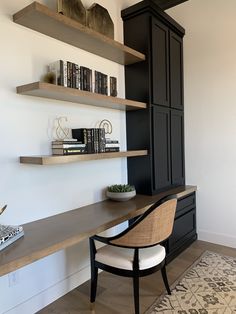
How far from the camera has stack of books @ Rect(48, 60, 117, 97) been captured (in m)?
1.88

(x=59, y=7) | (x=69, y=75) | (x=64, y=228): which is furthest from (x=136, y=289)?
(x=59, y=7)

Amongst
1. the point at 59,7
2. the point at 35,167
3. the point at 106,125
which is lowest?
the point at 35,167

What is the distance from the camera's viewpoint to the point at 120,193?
2379mm

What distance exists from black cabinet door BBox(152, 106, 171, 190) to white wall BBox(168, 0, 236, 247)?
0.54 meters

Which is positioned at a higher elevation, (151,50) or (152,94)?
(151,50)

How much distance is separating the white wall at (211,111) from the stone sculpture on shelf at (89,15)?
1.34m

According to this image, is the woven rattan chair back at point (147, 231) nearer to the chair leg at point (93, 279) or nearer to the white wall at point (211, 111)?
the chair leg at point (93, 279)

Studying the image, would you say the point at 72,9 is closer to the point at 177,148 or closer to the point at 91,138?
the point at 91,138

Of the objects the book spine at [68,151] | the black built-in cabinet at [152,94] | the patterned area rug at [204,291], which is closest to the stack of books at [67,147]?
the book spine at [68,151]

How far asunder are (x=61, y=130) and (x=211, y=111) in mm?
1919

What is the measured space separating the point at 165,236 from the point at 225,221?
1473 mm

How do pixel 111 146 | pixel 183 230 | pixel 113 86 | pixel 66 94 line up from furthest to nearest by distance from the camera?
pixel 183 230 → pixel 113 86 → pixel 111 146 → pixel 66 94

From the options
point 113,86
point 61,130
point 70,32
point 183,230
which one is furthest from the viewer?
point 183,230

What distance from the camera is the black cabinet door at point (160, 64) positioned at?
2.66 meters
